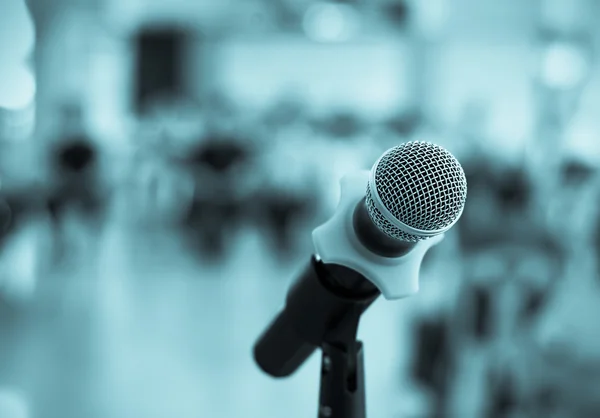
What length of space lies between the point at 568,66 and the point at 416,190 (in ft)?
14.3

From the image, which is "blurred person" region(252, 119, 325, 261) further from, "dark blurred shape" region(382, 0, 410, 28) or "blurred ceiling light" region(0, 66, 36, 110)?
"blurred ceiling light" region(0, 66, 36, 110)

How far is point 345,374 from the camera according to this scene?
0.55m

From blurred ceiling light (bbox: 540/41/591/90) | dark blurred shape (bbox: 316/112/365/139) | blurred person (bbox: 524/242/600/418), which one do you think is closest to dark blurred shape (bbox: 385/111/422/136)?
dark blurred shape (bbox: 316/112/365/139)

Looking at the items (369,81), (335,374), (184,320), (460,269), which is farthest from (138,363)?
(369,81)

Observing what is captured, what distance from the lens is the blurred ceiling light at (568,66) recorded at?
4.28m

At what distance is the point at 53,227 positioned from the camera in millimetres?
4094

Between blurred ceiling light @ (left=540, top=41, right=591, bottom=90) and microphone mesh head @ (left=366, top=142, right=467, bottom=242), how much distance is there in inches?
167

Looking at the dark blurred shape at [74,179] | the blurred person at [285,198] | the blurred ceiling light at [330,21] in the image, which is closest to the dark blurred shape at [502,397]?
the blurred person at [285,198]

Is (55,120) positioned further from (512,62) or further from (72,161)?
(512,62)

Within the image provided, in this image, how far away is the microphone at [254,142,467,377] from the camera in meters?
0.44

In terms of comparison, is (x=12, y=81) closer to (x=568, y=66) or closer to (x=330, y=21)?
(x=568, y=66)

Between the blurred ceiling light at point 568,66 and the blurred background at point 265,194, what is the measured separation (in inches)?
0.6

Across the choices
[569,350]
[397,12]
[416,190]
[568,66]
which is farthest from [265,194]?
[416,190]

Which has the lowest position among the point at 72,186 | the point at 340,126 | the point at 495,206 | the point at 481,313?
the point at 72,186
